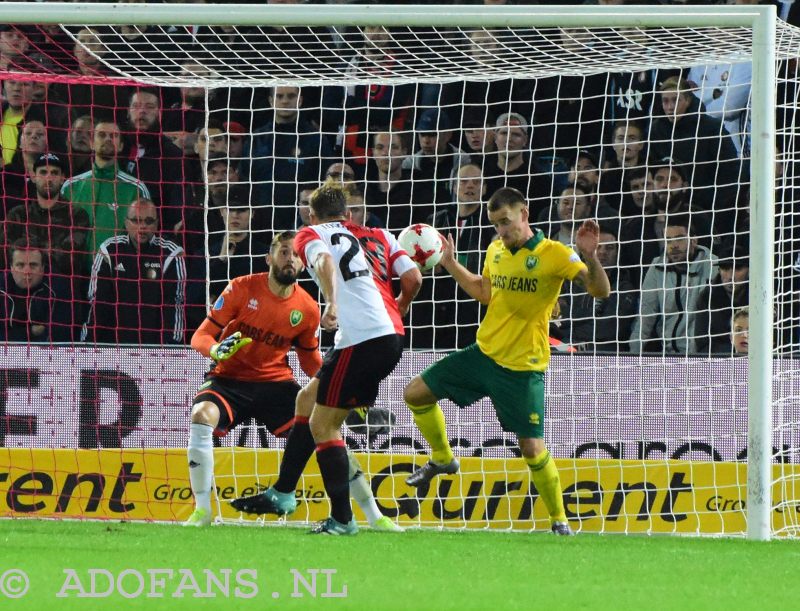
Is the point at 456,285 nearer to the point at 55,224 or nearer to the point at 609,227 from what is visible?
the point at 609,227

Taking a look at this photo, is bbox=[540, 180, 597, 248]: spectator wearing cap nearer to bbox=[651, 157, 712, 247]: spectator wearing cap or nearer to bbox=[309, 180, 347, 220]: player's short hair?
bbox=[651, 157, 712, 247]: spectator wearing cap

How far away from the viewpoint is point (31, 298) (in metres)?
9.65

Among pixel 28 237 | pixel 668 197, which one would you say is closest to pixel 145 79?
pixel 28 237

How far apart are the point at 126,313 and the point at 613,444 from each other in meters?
3.61

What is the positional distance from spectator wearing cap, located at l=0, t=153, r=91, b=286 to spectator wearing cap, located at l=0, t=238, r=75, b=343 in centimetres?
11

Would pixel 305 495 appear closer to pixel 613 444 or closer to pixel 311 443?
pixel 311 443

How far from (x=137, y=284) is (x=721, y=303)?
4.06 meters

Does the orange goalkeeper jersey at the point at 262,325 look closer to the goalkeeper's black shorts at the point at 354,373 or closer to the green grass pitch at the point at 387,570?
the green grass pitch at the point at 387,570

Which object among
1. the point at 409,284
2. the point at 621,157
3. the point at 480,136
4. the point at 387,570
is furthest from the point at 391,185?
the point at 387,570

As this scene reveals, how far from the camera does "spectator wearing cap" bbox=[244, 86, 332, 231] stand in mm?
10188

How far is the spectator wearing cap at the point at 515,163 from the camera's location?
9.81m

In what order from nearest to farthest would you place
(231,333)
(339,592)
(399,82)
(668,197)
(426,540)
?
(339,592) < (426,540) < (231,333) < (399,82) < (668,197)

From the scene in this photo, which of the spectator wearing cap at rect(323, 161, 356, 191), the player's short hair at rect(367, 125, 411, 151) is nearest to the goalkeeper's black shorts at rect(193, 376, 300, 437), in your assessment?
the spectator wearing cap at rect(323, 161, 356, 191)

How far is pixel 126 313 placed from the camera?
977 cm
